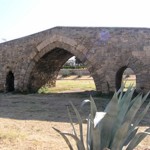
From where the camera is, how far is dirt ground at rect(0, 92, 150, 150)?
593 centimetres

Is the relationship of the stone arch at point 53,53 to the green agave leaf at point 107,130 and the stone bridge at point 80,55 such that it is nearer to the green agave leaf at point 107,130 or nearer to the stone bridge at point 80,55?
the stone bridge at point 80,55

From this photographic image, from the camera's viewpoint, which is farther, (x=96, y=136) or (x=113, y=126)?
(x=113, y=126)

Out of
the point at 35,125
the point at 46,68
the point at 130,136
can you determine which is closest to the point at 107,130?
the point at 130,136

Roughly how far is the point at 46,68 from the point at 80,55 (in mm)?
3708

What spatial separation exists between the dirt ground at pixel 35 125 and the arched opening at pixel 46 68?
15.0 ft

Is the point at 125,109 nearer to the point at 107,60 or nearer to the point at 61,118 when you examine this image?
the point at 61,118

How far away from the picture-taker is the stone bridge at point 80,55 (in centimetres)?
1319

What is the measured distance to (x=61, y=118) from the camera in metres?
9.02

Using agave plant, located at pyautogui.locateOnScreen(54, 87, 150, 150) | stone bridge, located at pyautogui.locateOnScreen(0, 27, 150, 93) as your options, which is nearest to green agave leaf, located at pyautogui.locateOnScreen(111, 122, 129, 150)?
agave plant, located at pyautogui.locateOnScreen(54, 87, 150, 150)

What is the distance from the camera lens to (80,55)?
48.5 feet

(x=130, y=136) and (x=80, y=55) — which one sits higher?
(x=80, y=55)

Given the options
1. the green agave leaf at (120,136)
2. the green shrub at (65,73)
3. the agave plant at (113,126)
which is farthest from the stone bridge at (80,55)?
the green shrub at (65,73)

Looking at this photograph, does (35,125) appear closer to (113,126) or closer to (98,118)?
(113,126)

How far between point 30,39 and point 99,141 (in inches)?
535
